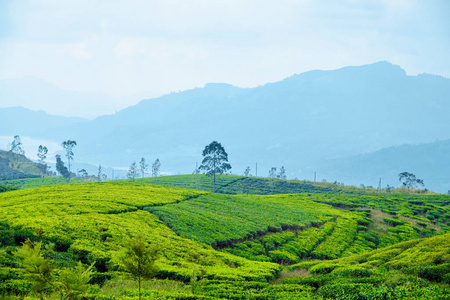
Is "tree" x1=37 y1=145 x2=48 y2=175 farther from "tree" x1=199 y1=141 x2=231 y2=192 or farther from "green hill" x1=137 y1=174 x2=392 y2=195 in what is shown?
"tree" x1=199 y1=141 x2=231 y2=192

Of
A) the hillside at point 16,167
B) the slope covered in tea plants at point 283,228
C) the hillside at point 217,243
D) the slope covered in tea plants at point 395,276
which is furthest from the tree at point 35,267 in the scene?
the hillside at point 16,167

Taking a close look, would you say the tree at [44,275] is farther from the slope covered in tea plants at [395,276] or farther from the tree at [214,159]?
the tree at [214,159]

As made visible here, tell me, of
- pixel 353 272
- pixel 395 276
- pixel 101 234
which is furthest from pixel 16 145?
pixel 395 276

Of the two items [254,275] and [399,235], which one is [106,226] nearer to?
[254,275]

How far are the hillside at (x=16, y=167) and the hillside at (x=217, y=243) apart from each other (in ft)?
286

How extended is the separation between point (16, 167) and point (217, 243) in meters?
119

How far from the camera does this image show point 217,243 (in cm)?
2881

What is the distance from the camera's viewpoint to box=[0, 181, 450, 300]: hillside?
578 inches

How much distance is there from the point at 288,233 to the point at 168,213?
503 inches

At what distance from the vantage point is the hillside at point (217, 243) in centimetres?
1469

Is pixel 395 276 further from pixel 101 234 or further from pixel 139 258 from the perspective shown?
pixel 101 234

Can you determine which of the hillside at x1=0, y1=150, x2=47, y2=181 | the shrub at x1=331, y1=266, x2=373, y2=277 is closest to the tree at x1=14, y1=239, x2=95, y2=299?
the shrub at x1=331, y1=266, x2=373, y2=277

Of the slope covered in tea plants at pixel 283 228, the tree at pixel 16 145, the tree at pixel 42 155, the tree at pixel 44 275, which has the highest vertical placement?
the tree at pixel 16 145

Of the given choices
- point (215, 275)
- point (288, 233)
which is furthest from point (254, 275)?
point (288, 233)
